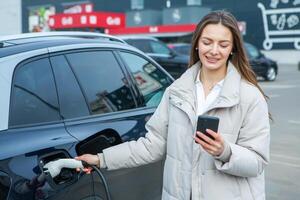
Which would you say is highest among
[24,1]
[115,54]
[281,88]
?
[24,1]

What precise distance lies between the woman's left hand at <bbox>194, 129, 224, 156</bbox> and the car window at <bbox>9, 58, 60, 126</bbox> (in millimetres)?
1028

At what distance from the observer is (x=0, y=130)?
8.52 ft

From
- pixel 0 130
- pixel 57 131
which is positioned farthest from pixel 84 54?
pixel 0 130

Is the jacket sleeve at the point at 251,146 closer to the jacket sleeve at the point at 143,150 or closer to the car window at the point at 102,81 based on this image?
the jacket sleeve at the point at 143,150

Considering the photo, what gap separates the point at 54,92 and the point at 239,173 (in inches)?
49.9

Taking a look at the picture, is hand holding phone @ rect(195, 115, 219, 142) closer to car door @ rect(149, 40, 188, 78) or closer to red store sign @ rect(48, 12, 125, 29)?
car door @ rect(149, 40, 188, 78)

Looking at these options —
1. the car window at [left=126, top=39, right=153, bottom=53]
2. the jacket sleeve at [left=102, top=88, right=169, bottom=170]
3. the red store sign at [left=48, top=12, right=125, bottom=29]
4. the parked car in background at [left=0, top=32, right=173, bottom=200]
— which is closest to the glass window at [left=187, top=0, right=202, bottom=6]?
the red store sign at [left=48, top=12, right=125, bottom=29]

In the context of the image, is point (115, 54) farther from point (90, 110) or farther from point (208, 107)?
point (208, 107)

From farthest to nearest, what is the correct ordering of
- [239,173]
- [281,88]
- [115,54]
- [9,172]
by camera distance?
1. [281,88]
2. [115,54]
3. [9,172]
4. [239,173]

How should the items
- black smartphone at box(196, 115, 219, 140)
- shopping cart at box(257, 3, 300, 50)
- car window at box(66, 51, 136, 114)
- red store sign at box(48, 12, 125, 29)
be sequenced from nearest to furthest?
black smartphone at box(196, 115, 219, 140), car window at box(66, 51, 136, 114), shopping cart at box(257, 3, 300, 50), red store sign at box(48, 12, 125, 29)

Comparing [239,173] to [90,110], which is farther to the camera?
[90,110]

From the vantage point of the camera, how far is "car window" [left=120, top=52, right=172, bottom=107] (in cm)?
395

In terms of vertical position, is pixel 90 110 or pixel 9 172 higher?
pixel 90 110

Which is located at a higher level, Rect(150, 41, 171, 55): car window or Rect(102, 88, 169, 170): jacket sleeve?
Rect(150, 41, 171, 55): car window
